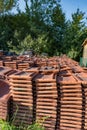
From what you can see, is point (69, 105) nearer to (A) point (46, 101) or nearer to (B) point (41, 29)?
(A) point (46, 101)

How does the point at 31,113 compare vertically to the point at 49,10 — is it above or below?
below

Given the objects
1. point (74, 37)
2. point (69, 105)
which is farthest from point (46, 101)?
point (74, 37)

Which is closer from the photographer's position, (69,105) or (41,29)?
(69,105)

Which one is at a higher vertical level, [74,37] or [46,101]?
[74,37]

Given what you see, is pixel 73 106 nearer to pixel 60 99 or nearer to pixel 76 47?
pixel 60 99

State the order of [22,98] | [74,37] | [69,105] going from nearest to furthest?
[69,105], [22,98], [74,37]

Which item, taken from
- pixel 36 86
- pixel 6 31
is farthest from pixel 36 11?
pixel 36 86

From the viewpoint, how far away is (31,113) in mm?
5008

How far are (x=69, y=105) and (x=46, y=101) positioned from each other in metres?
0.41

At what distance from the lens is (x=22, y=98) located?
16.7ft

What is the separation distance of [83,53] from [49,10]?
6.18m

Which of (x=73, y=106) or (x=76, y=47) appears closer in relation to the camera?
(x=73, y=106)

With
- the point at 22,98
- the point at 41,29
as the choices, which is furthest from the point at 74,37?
the point at 22,98

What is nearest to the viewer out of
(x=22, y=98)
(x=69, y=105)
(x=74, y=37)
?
(x=69, y=105)
